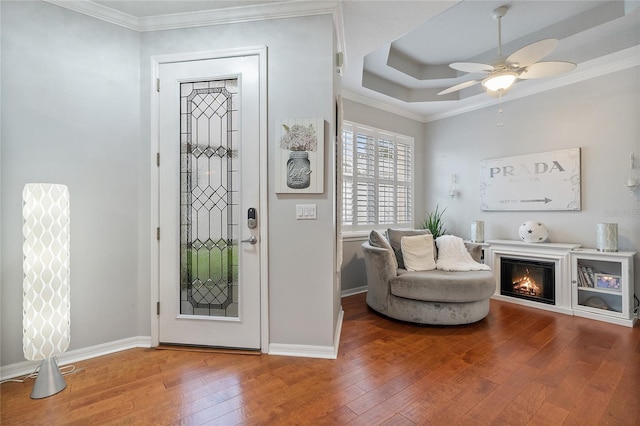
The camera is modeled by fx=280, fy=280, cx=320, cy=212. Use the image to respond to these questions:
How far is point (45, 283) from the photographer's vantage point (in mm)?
1740

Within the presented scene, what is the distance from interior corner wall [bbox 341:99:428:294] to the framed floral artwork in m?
1.83

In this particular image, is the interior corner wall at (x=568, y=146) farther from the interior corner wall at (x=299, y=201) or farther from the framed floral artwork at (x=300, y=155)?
the framed floral artwork at (x=300, y=155)

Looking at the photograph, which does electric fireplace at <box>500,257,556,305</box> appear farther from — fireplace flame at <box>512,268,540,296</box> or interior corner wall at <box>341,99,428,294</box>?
interior corner wall at <box>341,99,428,294</box>

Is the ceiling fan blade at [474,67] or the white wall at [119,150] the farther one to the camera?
the ceiling fan blade at [474,67]

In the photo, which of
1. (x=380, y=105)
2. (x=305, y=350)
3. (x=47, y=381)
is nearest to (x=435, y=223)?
(x=380, y=105)

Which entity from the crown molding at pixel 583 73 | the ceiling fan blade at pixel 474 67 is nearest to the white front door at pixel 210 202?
the ceiling fan blade at pixel 474 67

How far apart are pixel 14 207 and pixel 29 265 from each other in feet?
1.81

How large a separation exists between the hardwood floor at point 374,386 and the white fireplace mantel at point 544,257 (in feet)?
2.05

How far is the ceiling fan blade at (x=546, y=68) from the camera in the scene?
228cm

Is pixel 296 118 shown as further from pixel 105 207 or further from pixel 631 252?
pixel 631 252

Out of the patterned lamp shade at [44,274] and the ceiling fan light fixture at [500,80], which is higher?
the ceiling fan light fixture at [500,80]

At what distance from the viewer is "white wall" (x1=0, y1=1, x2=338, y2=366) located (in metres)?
2.00

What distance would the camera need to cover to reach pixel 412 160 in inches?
187

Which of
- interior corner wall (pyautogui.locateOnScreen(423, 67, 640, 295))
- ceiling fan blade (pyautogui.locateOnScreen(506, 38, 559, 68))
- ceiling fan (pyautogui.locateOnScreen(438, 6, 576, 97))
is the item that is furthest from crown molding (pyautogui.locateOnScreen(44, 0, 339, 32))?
interior corner wall (pyautogui.locateOnScreen(423, 67, 640, 295))
